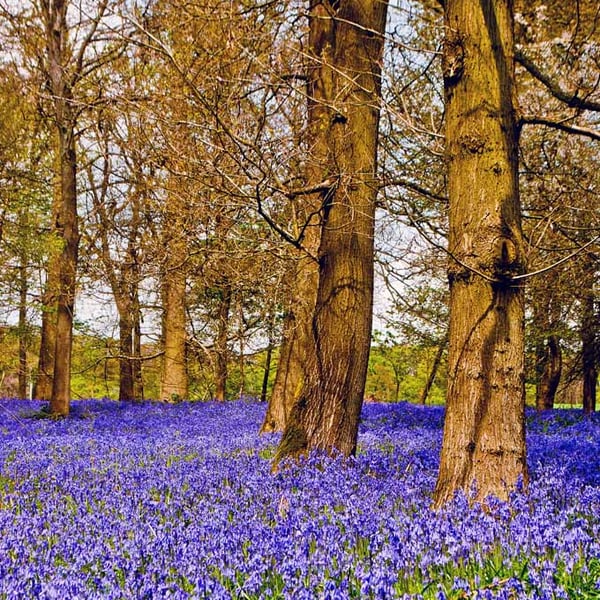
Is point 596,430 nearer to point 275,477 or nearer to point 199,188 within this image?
point 275,477

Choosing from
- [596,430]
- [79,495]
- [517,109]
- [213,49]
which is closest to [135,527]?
[79,495]

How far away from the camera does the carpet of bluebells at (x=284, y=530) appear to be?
255cm

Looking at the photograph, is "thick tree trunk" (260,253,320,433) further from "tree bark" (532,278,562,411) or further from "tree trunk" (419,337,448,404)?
"tree trunk" (419,337,448,404)

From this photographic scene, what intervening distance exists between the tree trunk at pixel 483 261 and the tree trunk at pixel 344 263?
1427 mm

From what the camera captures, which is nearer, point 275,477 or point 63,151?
point 275,477

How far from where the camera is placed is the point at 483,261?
3922 millimetres

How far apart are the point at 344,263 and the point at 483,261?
89.8 inches

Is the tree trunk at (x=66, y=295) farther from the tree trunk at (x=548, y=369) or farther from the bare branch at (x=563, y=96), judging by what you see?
the tree trunk at (x=548, y=369)

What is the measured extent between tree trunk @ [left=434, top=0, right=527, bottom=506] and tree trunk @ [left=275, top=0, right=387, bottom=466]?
1.43 meters

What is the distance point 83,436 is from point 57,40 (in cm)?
753

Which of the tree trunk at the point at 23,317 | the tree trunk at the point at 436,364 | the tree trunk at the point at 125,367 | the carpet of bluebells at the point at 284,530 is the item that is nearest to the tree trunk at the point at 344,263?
the carpet of bluebells at the point at 284,530

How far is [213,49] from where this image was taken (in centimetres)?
634

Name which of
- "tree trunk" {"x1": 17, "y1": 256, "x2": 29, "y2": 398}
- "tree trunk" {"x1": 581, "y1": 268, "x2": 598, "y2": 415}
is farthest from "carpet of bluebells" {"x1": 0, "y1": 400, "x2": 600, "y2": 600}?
"tree trunk" {"x1": 17, "y1": 256, "x2": 29, "y2": 398}

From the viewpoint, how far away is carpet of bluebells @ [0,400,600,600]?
255cm
